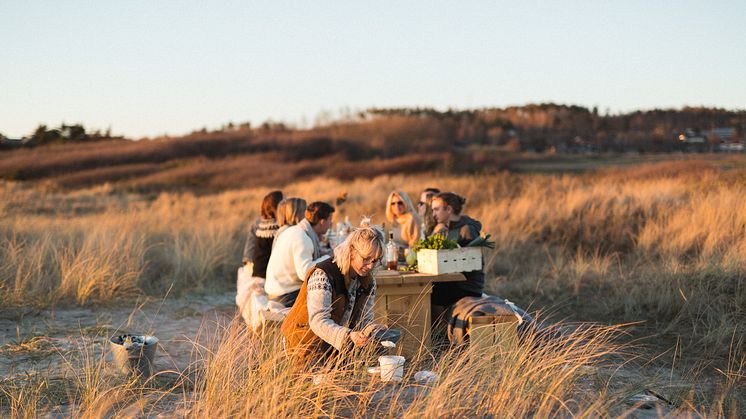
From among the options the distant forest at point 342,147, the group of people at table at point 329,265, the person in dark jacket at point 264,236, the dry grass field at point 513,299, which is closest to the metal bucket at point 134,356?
the dry grass field at point 513,299

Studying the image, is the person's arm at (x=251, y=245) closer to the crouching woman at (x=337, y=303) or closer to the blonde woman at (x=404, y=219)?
the blonde woman at (x=404, y=219)

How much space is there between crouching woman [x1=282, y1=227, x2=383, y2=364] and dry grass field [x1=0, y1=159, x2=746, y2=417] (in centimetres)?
20

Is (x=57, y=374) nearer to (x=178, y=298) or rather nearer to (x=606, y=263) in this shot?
(x=178, y=298)

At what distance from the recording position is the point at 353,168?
2662cm

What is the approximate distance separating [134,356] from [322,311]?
172 centimetres

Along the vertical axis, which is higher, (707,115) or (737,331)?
(707,115)

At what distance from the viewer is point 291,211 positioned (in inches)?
259

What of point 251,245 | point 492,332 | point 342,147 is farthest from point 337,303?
point 342,147

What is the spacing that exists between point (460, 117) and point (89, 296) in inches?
949

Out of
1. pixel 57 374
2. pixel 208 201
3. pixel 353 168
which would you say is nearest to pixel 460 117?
pixel 353 168

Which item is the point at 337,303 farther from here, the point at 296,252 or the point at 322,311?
the point at 296,252

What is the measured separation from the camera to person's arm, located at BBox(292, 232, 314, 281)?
5.86 metres

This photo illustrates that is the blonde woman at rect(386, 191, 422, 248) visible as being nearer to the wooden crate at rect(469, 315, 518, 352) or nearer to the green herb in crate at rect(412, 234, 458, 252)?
the green herb in crate at rect(412, 234, 458, 252)

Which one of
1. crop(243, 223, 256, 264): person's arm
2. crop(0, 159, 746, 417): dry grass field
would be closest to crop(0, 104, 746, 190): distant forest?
crop(0, 159, 746, 417): dry grass field
